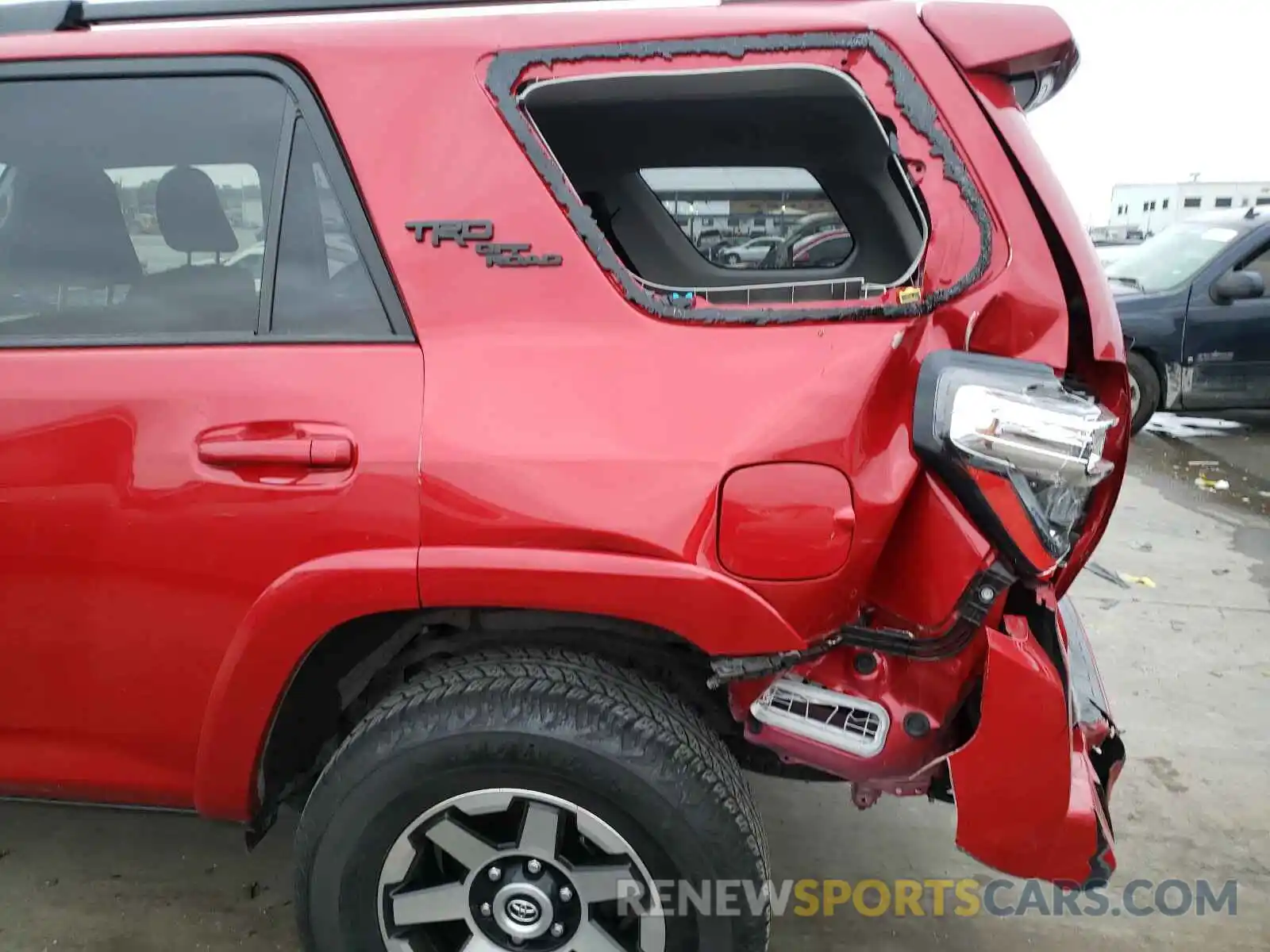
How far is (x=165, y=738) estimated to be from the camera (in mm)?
1787

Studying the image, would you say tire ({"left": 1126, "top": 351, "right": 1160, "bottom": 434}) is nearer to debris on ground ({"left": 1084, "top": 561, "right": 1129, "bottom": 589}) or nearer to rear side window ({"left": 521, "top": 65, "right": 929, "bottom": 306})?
debris on ground ({"left": 1084, "top": 561, "right": 1129, "bottom": 589})

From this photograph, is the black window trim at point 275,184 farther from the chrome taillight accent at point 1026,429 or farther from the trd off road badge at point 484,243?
the chrome taillight accent at point 1026,429

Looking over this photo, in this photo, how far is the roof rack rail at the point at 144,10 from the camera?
5.91 feet

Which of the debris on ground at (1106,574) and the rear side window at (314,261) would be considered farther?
the debris on ground at (1106,574)

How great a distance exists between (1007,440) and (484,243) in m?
1.01

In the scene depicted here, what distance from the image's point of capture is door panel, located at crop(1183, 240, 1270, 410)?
274 inches

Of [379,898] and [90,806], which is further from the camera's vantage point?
[90,806]

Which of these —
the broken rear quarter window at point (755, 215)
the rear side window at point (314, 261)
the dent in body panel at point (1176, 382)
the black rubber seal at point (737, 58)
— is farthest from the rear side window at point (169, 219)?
the dent in body panel at point (1176, 382)

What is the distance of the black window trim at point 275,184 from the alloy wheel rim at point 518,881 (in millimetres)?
939

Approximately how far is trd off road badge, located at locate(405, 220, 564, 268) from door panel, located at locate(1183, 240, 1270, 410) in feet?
23.3

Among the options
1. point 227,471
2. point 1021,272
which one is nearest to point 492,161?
point 227,471

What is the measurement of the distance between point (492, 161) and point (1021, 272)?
1.00 meters

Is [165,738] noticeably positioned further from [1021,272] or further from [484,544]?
[1021,272]

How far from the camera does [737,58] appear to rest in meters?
1.64
